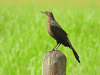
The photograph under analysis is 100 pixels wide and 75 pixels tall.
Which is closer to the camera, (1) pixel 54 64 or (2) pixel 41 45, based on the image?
(1) pixel 54 64

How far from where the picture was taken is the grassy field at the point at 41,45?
13.8 ft

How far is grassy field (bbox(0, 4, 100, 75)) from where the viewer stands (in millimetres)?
4219

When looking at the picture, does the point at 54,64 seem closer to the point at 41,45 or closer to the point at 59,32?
the point at 59,32

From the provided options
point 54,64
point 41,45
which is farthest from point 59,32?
point 41,45

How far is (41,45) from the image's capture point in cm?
517

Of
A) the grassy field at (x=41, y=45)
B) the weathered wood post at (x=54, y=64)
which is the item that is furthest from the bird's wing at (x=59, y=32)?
the grassy field at (x=41, y=45)

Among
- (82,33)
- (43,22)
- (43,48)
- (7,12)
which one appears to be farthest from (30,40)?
(7,12)

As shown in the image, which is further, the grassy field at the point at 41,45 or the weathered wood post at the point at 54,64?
the grassy field at the point at 41,45

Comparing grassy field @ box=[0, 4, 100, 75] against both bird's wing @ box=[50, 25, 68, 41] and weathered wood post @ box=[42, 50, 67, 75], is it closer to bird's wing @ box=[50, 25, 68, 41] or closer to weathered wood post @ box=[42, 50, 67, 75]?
bird's wing @ box=[50, 25, 68, 41]

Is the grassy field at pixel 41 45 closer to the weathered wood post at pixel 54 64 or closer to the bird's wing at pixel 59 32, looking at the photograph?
the bird's wing at pixel 59 32

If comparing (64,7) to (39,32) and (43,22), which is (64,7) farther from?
(39,32)

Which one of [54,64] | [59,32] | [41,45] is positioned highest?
[41,45]

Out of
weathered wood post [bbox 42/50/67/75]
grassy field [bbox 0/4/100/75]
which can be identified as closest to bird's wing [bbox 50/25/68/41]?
weathered wood post [bbox 42/50/67/75]

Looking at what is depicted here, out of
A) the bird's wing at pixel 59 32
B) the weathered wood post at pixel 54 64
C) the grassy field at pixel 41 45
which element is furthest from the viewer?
the grassy field at pixel 41 45
